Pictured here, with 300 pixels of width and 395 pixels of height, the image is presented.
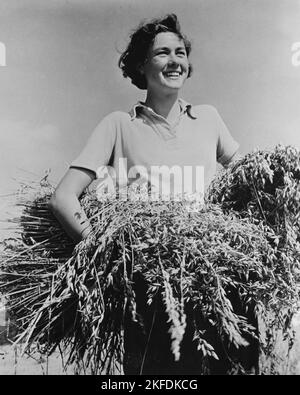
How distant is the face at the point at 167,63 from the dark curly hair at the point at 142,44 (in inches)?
1.6

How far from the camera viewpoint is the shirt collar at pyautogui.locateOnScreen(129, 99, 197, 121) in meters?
2.18

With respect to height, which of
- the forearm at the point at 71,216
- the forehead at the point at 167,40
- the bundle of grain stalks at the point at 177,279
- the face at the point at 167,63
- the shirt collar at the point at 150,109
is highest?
the forehead at the point at 167,40

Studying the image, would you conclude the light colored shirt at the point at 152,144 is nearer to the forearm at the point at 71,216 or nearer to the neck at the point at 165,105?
the neck at the point at 165,105

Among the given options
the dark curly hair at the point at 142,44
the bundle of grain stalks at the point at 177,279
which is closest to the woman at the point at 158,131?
the dark curly hair at the point at 142,44

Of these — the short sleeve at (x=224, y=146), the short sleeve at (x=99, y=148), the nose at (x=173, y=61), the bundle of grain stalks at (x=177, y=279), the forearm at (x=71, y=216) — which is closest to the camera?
the bundle of grain stalks at (x=177, y=279)

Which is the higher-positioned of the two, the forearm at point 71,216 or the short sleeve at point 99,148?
the short sleeve at point 99,148

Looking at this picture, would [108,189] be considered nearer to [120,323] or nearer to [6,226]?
[6,226]

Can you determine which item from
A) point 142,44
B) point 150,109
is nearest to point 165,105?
point 150,109

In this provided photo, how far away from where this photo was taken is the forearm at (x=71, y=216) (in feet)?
5.59

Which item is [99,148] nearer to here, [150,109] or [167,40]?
[150,109]

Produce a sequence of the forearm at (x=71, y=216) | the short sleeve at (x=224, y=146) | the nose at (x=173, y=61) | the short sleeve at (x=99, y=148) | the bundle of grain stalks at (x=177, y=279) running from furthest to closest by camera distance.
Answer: the short sleeve at (x=224, y=146)
the nose at (x=173, y=61)
the short sleeve at (x=99, y=148)
the forearm at (x=71, y=216)
the bundle of grain stalks at (x=177, y=279)

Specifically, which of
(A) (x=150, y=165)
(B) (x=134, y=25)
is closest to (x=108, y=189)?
(A) (x=150, y=165)

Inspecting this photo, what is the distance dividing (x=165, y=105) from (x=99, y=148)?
37 cm

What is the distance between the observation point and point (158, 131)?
7.02ft
